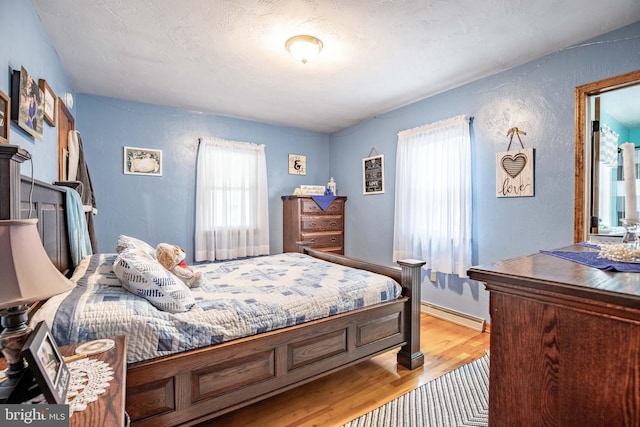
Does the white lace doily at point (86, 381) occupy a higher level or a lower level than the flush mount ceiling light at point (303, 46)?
lower

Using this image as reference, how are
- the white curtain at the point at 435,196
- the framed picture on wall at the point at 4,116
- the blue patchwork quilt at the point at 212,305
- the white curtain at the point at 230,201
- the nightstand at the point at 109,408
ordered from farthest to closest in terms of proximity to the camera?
Result: the white curtain at the point at 230,201 < the white curtain at the point at 435,196 < the framed picture on wall at the point at 4,116 < the blue patchwork quilt at the point at 212,305 < the nightstand at the point at 109,408

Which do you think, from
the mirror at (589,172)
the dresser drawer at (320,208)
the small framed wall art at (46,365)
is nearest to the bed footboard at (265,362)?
the small framed wall art at (46,365)

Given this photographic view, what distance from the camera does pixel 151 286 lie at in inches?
60.2

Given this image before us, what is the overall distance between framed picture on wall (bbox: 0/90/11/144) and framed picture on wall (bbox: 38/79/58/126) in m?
0.63

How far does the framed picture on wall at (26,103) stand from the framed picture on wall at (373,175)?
3.41 m

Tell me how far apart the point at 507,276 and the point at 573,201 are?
221cm

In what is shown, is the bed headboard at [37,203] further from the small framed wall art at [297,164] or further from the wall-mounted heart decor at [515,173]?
the wall-mounted heart decor at [515,173]

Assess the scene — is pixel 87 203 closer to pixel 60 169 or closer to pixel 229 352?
pixel 60 169

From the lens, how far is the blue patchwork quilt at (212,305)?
50.7 inches

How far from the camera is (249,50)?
7.82ft

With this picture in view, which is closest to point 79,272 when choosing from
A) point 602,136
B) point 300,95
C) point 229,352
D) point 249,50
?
point 229,352

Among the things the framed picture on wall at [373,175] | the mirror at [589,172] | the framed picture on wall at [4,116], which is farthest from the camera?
the framed picture on wall at [373,175]

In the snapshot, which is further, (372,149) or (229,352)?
(372,149)

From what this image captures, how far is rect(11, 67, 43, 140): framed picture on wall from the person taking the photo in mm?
1604
